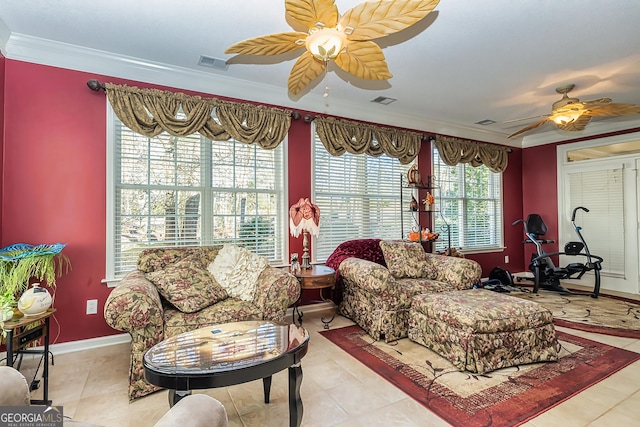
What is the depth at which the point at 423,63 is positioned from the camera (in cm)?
309

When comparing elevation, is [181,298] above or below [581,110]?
below

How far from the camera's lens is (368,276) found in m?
2.95

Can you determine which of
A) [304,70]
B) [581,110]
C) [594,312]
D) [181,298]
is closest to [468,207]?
[594,312]

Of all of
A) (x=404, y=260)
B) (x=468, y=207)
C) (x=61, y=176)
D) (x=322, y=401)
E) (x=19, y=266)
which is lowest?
(x=322, y=401)

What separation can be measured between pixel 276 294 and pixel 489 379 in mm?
1645

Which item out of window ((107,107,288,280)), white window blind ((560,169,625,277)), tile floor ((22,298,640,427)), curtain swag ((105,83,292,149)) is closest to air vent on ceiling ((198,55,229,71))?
curtain swag ((105,83,292,149))

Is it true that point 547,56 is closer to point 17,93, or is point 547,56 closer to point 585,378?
point 585,378

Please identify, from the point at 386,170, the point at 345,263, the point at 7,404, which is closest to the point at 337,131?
the point at 386,170

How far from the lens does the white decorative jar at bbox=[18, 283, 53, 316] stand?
1943 millimetres

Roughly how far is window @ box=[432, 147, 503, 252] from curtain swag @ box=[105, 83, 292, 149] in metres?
2.71

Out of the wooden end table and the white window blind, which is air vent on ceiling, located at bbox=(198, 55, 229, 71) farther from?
the white window blind

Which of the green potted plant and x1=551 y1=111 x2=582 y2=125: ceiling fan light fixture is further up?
x1=551 y1=111 x2=582 y2=125: ceiling fan light fixture

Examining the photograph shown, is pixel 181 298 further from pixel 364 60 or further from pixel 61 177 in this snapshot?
pixel 364 60

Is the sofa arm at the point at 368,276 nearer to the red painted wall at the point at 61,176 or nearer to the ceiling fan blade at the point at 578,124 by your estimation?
the red painted wall at the point at 61,176
